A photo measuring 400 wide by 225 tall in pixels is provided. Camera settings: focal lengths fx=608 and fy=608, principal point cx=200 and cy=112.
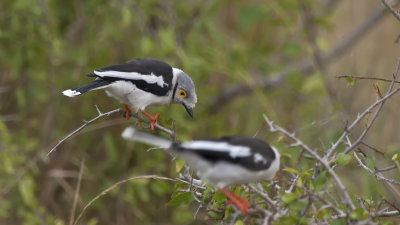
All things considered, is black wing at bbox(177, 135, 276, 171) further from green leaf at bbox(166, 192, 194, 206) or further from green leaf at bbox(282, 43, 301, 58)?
green leaf at bbox(282, 43, 301, 58)

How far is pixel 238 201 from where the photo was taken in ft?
9.73

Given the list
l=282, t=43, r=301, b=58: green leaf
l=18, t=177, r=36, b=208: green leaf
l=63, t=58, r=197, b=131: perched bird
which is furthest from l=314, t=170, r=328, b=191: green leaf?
l=282, t=43, r=301, b=58: green leaf

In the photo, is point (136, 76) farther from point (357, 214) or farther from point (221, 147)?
point (357, 214)

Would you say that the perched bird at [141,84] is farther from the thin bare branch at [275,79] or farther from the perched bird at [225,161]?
the thin bare branch at [275,79]

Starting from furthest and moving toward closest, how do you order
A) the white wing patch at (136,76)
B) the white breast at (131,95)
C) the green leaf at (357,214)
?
1. the white breast at (131,95)
2. the white wing patch at (136,76)
3. the green leaf at (357,214)

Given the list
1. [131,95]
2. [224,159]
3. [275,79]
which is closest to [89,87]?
[131,95]

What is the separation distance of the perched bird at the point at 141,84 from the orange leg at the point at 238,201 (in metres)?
1.08

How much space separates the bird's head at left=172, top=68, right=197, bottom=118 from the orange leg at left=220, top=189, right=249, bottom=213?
67.0 inches

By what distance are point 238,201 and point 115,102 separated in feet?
14.7

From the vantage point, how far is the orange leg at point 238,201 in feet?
9.54

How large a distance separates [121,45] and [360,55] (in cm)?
392

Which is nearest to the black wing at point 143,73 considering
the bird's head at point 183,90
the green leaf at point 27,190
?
the bird's head at point 183,90

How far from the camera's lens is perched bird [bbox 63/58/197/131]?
4109 mm

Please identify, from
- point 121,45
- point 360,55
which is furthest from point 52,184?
point 360,55
